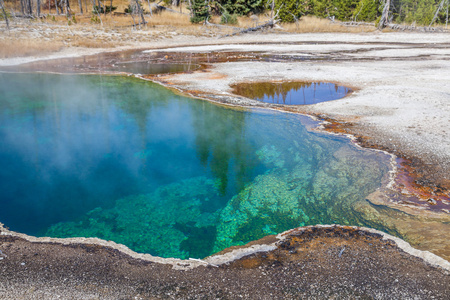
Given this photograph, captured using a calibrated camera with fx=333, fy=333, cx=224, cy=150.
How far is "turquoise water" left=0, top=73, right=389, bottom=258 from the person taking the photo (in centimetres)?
493

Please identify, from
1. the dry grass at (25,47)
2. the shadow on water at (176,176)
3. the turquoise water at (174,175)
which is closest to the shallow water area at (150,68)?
the dry grass at (25,47)

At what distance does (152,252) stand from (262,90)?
8.53m

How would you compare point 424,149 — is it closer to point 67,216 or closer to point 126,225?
point 126,225

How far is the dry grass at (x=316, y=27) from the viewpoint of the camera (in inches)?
1205

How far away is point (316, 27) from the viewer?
31.3 metres

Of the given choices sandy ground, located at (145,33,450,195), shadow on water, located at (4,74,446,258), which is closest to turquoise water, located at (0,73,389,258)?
shadow on water, located at (4,74,446,258)

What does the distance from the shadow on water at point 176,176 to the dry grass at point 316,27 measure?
24.3m

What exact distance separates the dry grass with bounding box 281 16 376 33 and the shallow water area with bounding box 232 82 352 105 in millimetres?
19702

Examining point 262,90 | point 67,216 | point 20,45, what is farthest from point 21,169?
point 20,45

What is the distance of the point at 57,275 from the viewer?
3.50m

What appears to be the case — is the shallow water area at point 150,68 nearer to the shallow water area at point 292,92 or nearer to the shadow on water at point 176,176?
the shallow water area at point 292,92

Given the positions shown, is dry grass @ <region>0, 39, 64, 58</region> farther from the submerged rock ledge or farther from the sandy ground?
the submerged rock ledge

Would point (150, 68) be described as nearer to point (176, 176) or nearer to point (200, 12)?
point (176, 176)

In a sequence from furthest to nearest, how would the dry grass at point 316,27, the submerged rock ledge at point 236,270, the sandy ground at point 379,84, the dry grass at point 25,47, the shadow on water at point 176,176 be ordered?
the dry grass at point 316,27
the dry grass at point 25,47
the sandy ground at point 379,84
the shadow on water at point 176,176
the submerged rock ledge at point 236,270
